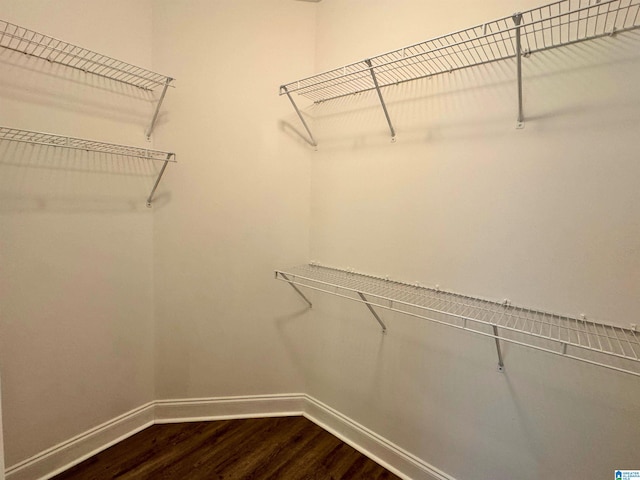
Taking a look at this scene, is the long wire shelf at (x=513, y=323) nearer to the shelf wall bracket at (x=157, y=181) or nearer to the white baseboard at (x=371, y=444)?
the white baseboard at (x=371, y=444)

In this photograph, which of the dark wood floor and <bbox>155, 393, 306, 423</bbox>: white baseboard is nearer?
the dark wood floor

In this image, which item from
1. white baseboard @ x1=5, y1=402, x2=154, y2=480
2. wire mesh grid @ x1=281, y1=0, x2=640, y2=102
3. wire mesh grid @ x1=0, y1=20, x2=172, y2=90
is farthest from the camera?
white baseboard @ x1=5, y1=402, x2=154, y2=480

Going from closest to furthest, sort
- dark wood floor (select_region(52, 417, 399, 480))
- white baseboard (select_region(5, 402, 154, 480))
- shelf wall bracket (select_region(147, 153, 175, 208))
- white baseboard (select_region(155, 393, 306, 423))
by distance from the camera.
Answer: white baseboard (select_region(5, 402, 154, 480)) → dark wood floor (select_region(52, 417, 399, 480)) → shelf wall bracket (select_region(147, 153, 175, 208)) → white baseboard (select_region(155, 393, 306, 423))

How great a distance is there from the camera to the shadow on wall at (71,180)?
142cm

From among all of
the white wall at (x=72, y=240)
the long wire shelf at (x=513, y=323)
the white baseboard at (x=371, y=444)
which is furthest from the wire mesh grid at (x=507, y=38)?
the white baseboard at (x=371, y=444)

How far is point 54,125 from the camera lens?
4.95 feet

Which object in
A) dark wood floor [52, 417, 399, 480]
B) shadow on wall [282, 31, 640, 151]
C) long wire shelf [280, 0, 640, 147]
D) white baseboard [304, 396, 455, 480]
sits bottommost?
dark wood floor [52, 417, 399, 480]

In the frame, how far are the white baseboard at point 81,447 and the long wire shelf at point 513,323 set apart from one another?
1.26 metres

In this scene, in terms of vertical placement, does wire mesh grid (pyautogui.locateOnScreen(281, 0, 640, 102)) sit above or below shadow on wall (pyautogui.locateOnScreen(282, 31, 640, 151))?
above

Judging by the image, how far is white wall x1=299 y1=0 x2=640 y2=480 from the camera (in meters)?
1.11

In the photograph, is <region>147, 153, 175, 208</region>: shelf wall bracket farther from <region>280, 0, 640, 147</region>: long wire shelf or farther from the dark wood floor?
the dark wood floor

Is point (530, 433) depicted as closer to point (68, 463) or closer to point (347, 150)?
point (347, 150)

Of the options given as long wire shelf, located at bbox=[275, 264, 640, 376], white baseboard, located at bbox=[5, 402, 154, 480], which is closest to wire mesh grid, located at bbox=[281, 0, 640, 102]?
long wire shelf, located at bbox=[275, 264, 640, 376]

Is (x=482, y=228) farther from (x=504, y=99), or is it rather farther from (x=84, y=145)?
(x=84, y=145)
